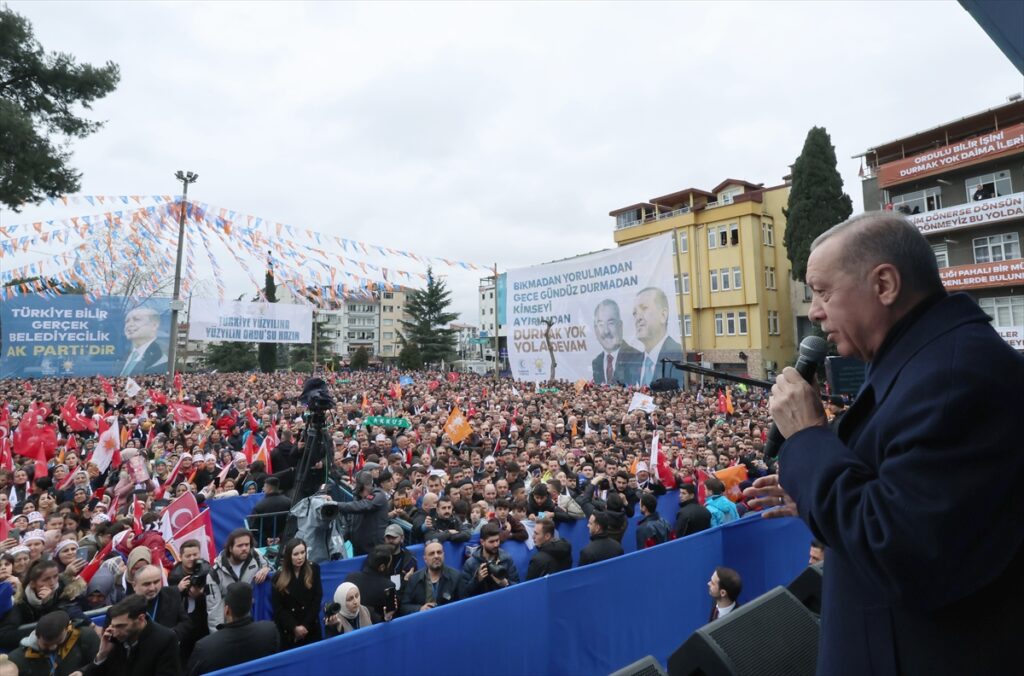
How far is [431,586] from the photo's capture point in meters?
5.38

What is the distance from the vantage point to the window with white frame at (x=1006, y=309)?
85.2 ft

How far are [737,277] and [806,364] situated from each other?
1494 inches

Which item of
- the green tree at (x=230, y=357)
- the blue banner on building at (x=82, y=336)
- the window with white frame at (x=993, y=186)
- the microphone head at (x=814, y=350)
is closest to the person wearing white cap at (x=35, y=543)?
the microphone head at (x=814, y=350)

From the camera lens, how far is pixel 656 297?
2255 centimetres

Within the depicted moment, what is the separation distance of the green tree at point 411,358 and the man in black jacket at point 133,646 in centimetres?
5348

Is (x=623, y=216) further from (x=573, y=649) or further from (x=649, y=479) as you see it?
(x=573, y=649)

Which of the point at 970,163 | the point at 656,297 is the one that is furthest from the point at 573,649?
the point at 970,163

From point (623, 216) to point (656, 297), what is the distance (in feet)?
77.9

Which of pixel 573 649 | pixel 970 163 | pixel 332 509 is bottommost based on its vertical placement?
pixel 573 649

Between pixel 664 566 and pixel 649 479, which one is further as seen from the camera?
pixel 649 479

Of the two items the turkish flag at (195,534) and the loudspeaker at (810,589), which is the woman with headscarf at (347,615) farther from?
the loudspeaker at (810,589)

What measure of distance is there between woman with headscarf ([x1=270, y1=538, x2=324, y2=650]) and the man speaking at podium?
4774mm

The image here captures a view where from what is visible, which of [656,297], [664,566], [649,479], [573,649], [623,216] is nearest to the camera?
[573,649]

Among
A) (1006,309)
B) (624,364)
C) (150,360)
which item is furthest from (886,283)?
(1006,309)
